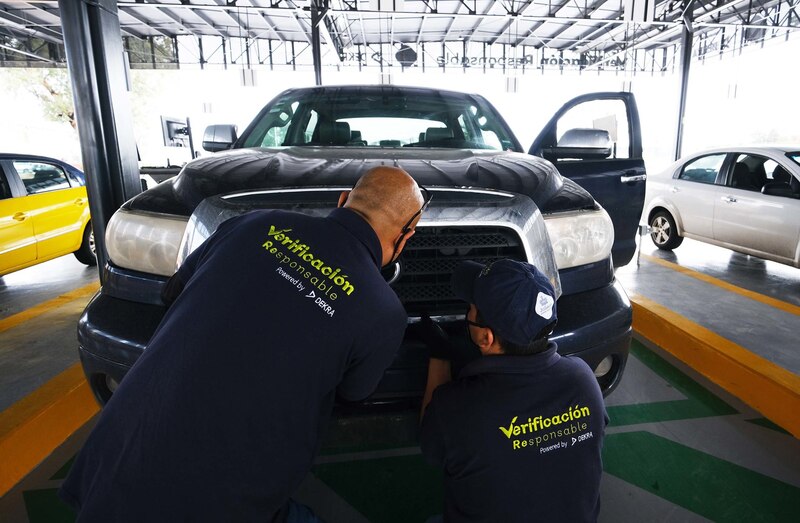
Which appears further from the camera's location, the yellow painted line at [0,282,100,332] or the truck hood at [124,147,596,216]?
the yellow painted line at [0,282,100,332]

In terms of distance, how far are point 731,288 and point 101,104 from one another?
5539 mm

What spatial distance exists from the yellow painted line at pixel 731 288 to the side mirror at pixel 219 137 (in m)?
4.46

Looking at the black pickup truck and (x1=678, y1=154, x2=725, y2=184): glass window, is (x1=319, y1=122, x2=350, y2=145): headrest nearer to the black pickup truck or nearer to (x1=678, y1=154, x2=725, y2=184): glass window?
the black pickup truck

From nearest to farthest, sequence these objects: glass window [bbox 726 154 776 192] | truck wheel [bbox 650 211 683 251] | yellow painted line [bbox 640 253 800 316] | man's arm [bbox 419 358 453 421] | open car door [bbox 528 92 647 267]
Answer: man's arm [bbox 419 358 453 421] → open car door [bbox 528 92 647 267] → yellow painted line [bbox 640 253 800 316] → glass window [bbox 726 154 776 192] → truck wheel [bbox 650 211 683 251]

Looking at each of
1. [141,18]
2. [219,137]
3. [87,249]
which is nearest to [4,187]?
[87,249]

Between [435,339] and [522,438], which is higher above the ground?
[435,339]

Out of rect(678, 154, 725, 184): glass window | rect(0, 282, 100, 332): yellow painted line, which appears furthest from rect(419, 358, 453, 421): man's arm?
rect(678, 154, 725, 184): glass window

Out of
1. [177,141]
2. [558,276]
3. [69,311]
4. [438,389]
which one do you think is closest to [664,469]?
[558,276]

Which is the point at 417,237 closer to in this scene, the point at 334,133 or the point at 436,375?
the point at 436,375

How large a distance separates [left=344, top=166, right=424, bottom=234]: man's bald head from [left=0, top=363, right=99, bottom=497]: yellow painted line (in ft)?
6.56

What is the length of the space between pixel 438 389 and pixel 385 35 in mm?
22936

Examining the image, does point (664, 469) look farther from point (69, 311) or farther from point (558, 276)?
point (69, 311)

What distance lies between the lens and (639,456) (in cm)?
221

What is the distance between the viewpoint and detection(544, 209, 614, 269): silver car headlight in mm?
1901
